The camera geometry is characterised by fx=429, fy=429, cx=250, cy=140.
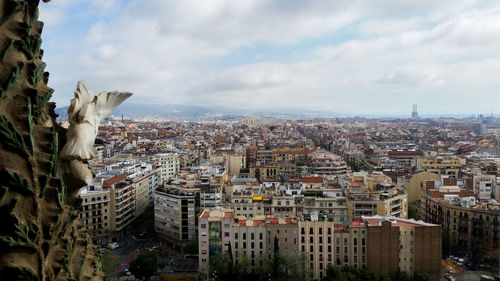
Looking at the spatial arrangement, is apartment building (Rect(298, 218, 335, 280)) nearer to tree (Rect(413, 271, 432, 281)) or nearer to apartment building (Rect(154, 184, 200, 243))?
tree (Rect(413, 271, 432, 281))

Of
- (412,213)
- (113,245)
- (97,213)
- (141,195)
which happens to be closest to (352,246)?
(412,213)

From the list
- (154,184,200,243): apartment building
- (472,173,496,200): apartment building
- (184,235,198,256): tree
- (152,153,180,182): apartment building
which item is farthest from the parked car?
(472,173,496,200): apartment building

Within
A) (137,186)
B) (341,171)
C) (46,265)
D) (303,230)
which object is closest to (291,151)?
(341,171)

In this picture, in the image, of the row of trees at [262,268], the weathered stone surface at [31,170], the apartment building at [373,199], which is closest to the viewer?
the weathered stone surface at [31,170]

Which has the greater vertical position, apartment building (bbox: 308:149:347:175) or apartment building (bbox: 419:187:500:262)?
apartment building (bbox: 308:149:347:175)

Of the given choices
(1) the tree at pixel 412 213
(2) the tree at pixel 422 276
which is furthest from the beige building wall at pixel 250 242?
(1) the tree at pixel 412 213

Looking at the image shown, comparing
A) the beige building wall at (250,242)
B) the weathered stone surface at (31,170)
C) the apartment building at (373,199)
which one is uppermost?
the weathered stone surface at (31,170)

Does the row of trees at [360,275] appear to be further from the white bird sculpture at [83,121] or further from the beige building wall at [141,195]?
the beige building wall at [141,195]

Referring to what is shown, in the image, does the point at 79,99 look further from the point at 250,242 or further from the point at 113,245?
the point at 113,245
